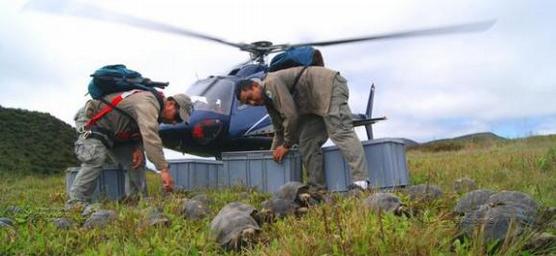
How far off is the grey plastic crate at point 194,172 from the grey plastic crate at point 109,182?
2.61 feet

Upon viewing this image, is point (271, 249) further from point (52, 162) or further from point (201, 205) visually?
point (52, 162)

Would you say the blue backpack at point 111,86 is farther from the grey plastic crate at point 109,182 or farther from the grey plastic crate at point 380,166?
the grey plastic crate at point 380,166

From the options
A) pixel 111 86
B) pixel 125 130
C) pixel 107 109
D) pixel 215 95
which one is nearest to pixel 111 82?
pixel 111 86

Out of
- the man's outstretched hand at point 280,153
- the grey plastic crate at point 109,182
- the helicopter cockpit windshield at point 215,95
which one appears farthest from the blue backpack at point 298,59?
the helicopter cockpit windshield at point 215,95

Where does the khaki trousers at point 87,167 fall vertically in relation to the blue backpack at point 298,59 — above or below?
below

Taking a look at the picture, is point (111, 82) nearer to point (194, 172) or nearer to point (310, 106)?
point (194, 172)

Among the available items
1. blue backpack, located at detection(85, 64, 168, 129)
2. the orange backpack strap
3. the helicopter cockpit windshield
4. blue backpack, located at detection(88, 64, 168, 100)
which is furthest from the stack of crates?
the helicopter cockpit windshield

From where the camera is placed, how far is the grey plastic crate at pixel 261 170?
263 inches

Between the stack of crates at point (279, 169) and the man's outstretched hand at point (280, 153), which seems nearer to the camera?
the stack of crates at point (279, 169)

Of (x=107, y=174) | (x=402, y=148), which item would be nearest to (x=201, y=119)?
(x=107, y=174)

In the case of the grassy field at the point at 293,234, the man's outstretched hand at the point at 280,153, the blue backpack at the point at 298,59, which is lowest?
the grassy field at the point at 293,234

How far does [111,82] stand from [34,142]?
1099 cm

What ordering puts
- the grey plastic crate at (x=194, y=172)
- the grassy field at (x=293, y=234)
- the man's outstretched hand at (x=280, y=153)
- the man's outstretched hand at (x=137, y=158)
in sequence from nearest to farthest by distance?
the grassy field at (x=293, y=234) < the man's outstretched hand at (x=280, y=153) < the man's outstretched hand at (x=137, y=158) < the grey plastic crate at (x=194, y=172)

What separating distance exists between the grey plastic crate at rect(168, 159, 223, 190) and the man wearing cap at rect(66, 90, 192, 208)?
2.75 feet
